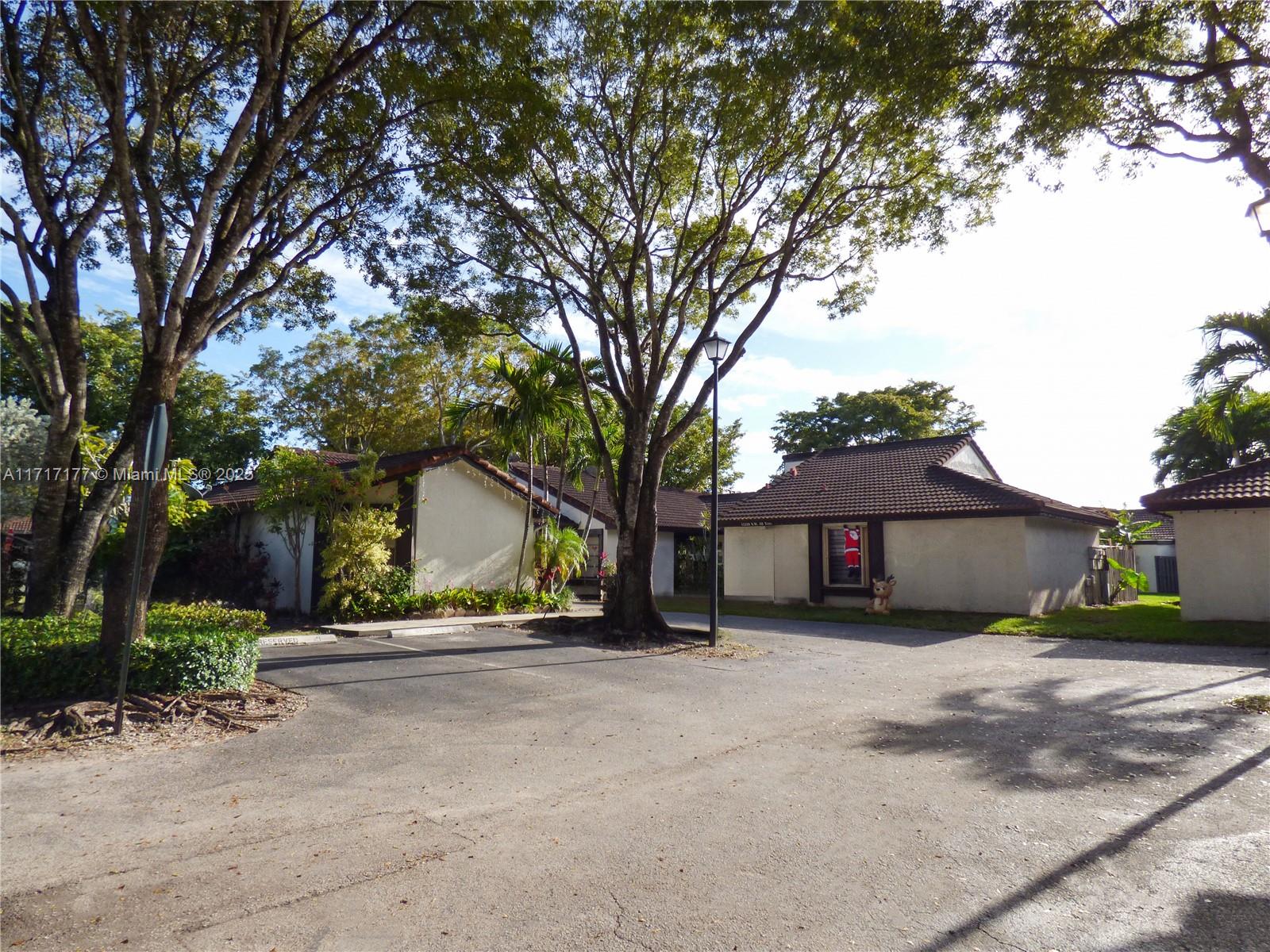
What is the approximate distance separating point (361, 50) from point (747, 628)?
1328 centimetres

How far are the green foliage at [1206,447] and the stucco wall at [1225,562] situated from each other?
1080 centimetres

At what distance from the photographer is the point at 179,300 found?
25.9 feet

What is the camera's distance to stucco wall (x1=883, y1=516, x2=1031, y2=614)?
18.8 meters

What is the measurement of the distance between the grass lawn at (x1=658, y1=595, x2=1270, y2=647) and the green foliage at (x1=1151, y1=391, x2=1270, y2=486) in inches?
350

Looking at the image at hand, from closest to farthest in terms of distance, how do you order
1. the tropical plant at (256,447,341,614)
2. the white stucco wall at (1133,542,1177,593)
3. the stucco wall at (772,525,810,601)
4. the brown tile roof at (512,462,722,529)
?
the tropical plant at (256,447,341,614), the stucco wall at (772,525,810,601), the brown tile roof at (512,462,722,529), the white stucco wall at (1133,542,1177,593)

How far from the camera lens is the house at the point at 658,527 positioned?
89.6 feet

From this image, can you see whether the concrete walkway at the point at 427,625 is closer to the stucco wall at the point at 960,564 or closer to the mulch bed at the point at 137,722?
the mulch bed at the point at 137,722

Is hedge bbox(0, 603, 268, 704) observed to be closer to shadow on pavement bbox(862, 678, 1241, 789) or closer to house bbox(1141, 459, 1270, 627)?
shadow on pavement bbox(862, 678, 1241, 789)

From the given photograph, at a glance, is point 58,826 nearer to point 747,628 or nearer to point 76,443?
point 76,443

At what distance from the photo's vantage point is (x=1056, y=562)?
65.7 feet

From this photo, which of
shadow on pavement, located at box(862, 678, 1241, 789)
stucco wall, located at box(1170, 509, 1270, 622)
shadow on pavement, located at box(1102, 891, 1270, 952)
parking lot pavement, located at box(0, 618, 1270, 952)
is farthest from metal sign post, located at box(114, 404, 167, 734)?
stucco wall, located at box(1170, 509, 1270, 622)

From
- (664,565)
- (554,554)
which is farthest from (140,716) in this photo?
(664,565)

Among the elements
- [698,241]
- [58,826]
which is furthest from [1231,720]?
[698,241]

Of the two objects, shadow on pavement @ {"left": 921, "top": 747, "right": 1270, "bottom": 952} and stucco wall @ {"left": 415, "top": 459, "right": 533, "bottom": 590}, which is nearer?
shadow on pavement @ {"left": 921, "top": 747, "right": 1270, "bottom": 952}
